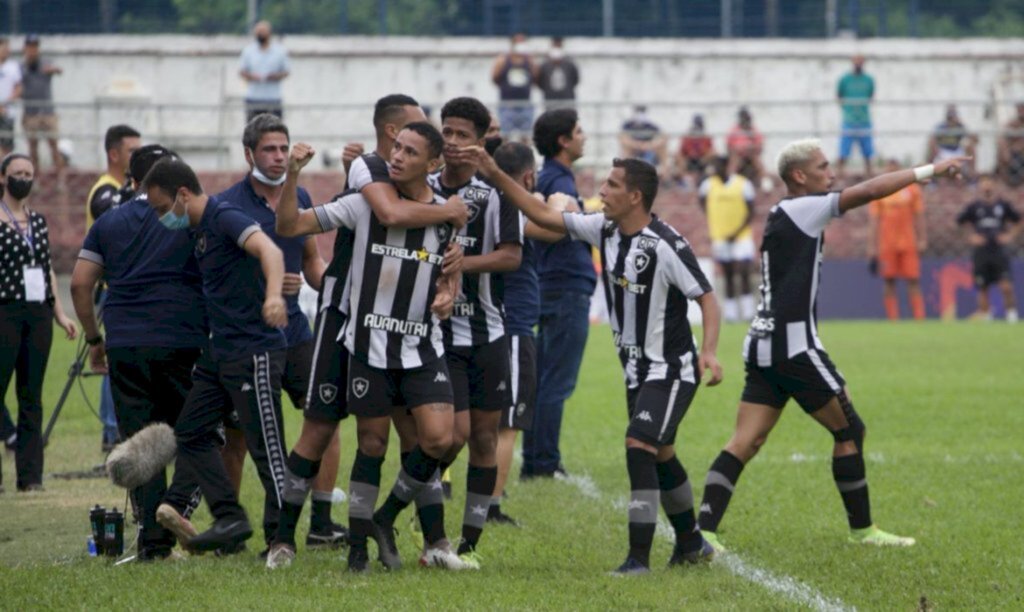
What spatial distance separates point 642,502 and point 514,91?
21274mm

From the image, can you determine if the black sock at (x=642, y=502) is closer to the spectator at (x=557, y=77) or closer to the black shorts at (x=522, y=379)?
the black shorts at (x=522, y=379)

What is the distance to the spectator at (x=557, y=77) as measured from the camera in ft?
95.5

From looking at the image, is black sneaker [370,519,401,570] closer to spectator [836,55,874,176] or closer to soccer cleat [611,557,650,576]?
soccer cleat [611,557,650,576]

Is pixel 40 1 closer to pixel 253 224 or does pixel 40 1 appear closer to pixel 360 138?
pixel 360 138

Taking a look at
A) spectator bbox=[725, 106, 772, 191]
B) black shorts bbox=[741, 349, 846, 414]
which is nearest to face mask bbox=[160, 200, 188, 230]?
black shorts bbox=[741, 349, 846, 414]

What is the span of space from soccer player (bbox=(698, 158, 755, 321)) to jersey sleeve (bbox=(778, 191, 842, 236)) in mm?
17312

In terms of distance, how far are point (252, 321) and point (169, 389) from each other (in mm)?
752

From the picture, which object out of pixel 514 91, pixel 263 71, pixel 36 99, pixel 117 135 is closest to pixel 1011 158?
pixel 514 91

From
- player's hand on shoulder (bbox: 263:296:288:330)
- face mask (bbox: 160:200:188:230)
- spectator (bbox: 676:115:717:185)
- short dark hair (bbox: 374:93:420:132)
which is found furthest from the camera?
spectator (bbox: 676:115:717:185)

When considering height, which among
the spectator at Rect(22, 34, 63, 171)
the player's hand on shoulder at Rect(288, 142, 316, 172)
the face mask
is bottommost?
the face mask

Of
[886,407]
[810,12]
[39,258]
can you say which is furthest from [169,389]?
[810,12]

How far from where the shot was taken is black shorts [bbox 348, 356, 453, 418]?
7.77 metres

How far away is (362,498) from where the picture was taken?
25.8 ft

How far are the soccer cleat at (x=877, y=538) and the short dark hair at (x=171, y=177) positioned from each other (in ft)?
13.7
